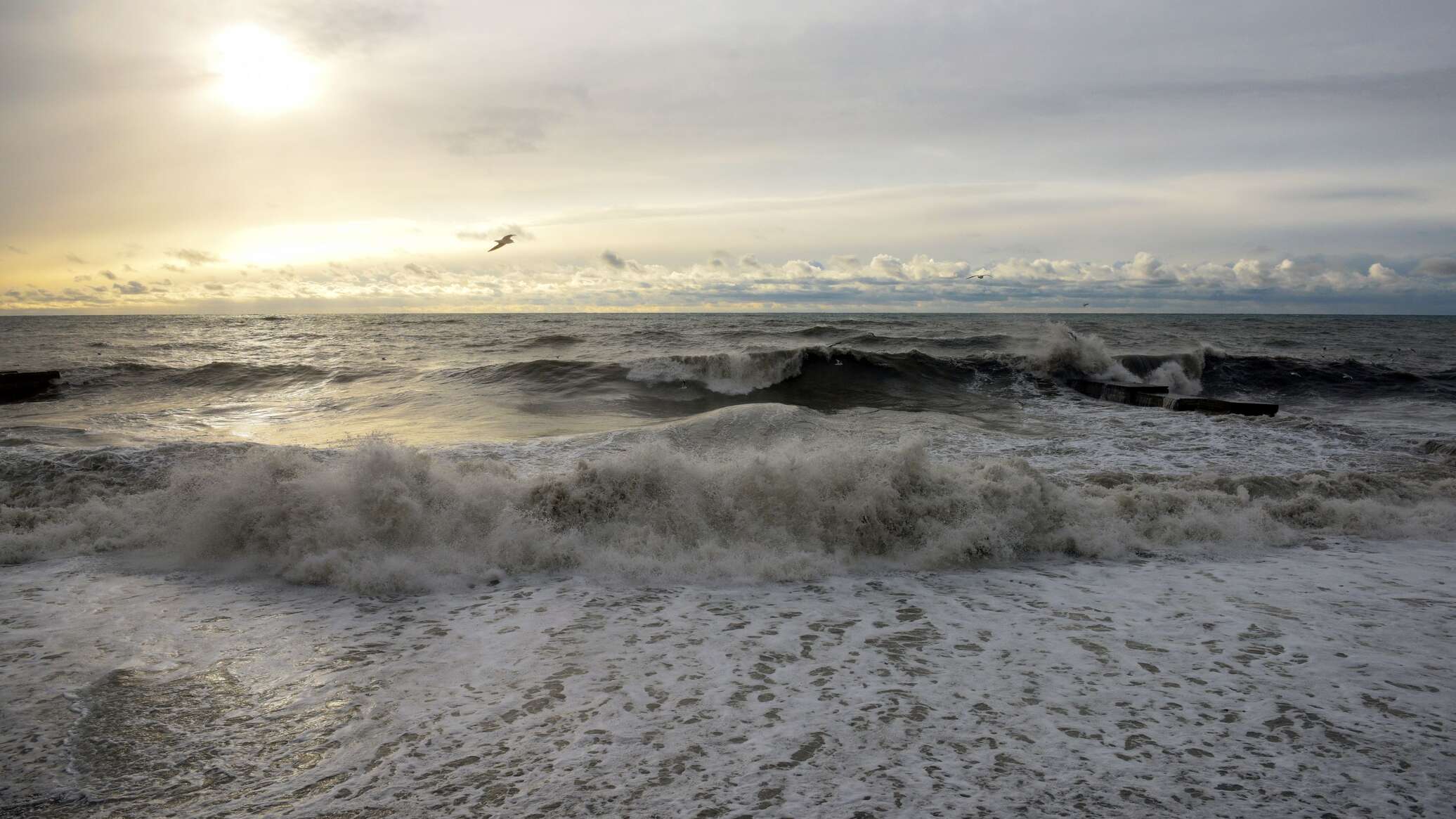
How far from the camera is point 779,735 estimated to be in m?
3.38

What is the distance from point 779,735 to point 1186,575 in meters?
3.97

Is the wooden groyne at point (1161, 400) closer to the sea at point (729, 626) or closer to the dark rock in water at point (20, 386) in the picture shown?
the sea at point (729, 626)

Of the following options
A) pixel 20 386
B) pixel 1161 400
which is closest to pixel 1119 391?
pixel 1161 400

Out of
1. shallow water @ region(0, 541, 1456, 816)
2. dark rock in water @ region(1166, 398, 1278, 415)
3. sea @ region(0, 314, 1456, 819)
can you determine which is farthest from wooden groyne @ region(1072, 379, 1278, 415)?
shallow water @ region(0, 541, 1456, 816)

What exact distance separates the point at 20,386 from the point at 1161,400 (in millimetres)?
23795

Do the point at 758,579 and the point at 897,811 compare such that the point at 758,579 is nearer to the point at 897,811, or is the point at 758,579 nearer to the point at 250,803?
the point at 897,811

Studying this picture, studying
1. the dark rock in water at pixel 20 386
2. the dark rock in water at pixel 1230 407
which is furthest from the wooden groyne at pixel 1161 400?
the dark rock in water at pixel 20 386

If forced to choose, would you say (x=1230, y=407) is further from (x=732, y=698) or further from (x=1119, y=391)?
(x=732, y=698)

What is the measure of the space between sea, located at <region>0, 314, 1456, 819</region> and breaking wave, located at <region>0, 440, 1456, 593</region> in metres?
0.03

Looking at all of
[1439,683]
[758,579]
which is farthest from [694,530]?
[1439,683]

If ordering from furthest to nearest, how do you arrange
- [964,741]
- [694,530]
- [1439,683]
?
[694,530] < [1439,683] < [964,741]

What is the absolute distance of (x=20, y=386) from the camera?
16.1 m

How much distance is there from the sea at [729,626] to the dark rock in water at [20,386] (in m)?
6.89

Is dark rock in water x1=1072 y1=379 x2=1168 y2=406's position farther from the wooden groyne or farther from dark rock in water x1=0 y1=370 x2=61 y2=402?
dark rock in water x1=0 y1=370 x2=61 y2=402
